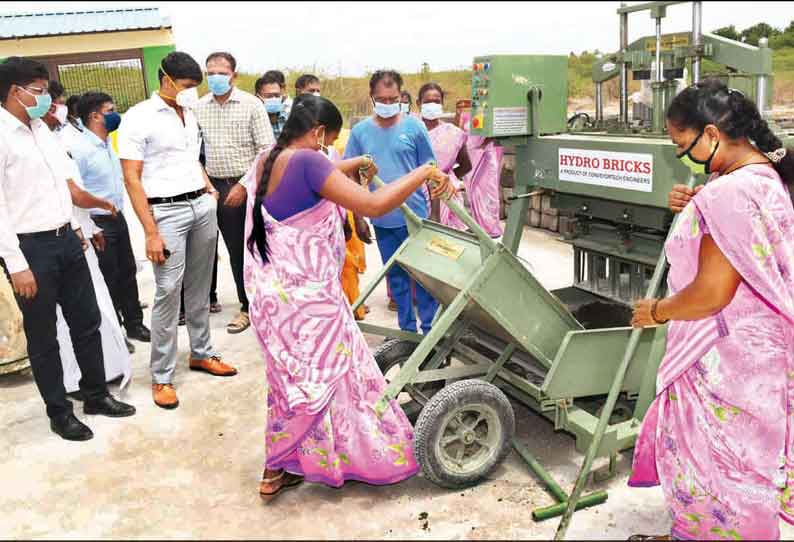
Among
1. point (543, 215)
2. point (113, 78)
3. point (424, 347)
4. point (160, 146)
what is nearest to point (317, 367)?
point (424, 347)

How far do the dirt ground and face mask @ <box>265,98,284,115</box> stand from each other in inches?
119

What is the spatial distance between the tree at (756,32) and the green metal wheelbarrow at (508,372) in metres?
1.88

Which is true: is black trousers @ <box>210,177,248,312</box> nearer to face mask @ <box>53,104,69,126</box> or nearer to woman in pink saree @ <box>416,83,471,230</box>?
face mask @ <box>53,104,69,126</box>

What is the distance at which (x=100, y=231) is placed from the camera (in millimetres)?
5023

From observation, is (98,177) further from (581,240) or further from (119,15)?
(119,15)

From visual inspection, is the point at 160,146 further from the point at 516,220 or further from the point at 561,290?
the point at 561,290

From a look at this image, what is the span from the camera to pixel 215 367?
4754mm

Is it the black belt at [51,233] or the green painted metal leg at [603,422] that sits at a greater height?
the black belt at [51,233]

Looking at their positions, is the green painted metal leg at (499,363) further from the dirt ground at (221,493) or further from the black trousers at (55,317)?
the black trousers at (55,317)

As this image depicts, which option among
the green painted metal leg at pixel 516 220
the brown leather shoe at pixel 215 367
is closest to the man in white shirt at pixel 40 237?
the brown leather shoe at pixel 215 367

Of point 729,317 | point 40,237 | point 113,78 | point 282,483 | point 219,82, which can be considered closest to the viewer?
point 729,317

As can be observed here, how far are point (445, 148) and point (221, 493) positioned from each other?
147 inches

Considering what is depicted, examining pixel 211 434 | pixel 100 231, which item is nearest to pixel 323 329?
pixel 211 434

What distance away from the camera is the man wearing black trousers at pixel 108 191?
5250 mm
